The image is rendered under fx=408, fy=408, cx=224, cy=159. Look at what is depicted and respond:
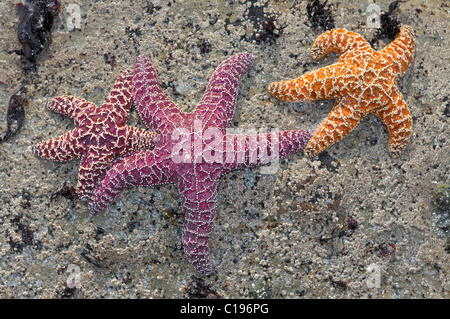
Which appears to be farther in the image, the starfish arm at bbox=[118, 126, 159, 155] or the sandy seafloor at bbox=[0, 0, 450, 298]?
the sandy seafloor at bbox=[0, 0, 450, 298]

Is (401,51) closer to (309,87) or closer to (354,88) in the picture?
(354,88)

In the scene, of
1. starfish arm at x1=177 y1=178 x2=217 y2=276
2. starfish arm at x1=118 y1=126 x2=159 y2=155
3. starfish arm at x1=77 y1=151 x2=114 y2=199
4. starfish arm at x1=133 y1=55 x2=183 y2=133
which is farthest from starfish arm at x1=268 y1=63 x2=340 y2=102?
starfish arm at x1=77 y1=151 x2=114 y2=199

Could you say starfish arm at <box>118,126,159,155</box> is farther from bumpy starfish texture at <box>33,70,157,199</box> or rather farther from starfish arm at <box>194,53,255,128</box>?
starfish arm at <box>194,53,255,128</box>

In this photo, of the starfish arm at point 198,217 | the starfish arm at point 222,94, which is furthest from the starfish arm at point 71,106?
the starfish arm at point 198,217

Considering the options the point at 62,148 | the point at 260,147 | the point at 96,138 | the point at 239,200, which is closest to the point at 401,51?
the point at 260,147

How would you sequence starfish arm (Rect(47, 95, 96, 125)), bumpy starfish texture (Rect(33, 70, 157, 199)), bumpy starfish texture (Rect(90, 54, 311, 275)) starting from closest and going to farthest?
1. bumpy starfish texture (Rect(90, 54, 311, 275))
2. bumpy starfish texture (Rect(33, 70, 157, 199))
3. starfish arm (Rect(47, 95, 96, 125))

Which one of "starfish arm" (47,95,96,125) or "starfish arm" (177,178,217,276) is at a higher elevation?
"starfish arm" (47,95,96,125)
